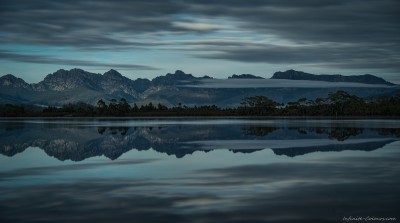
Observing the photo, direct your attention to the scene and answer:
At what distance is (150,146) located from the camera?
1521 inches

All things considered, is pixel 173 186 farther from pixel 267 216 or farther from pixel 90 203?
pixel 267 216

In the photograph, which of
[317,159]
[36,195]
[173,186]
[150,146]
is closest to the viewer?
[36,195]

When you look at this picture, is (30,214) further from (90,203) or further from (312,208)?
(312,208)

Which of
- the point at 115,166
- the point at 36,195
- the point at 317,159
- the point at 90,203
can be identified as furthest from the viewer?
the point at 317,159

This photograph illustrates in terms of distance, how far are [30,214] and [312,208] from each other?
7.75m

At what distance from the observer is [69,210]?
15.2 m

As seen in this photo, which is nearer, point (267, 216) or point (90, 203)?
point (267, 216)

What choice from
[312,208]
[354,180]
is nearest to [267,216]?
[312,208]

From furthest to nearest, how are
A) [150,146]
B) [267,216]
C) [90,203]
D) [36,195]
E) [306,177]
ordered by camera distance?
1. [150,146]
2. [306,177]
3. [36,195]
4. [90,203]
5. [267,216]

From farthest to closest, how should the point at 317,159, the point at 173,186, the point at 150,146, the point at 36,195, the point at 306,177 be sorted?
1. the point at 150,146
2. the point at 317,159
3. the point at 306,177
4. the point at 173,186
5. the point at 36,195

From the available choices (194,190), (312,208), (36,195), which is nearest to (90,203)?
(36,195)

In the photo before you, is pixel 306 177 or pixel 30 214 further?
pixel 306 177

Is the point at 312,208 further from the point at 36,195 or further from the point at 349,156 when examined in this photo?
the point at 349,156

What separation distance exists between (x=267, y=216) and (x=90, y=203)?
211 inches
